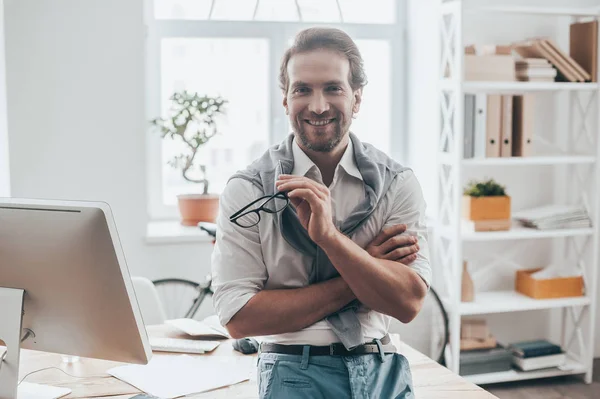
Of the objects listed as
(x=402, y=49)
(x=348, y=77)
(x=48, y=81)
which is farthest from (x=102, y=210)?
(x=402, y=49)

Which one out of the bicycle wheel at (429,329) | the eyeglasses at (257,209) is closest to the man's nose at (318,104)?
the eyeglasses at (257,209)

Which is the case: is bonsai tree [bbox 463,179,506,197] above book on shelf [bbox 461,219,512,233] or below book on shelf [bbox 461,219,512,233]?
above

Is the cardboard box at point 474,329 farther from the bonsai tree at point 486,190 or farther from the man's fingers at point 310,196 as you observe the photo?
the man's fingers at point 310,196

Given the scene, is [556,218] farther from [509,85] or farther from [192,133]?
[192,133]

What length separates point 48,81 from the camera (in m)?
3.31

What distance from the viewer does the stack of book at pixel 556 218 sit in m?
3.69

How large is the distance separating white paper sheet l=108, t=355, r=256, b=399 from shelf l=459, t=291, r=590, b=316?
186 cm

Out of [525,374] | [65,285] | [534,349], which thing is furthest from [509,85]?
[65,285]

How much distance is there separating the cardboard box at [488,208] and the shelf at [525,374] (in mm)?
801

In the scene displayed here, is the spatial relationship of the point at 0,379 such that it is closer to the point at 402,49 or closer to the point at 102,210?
the point at 102,210

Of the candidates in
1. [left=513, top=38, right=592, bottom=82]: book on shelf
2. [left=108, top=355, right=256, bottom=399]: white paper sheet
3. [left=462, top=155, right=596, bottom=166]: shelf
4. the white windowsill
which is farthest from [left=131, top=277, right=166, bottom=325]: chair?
[left=513, top=38, right=592, bottom=82]: book on shelf

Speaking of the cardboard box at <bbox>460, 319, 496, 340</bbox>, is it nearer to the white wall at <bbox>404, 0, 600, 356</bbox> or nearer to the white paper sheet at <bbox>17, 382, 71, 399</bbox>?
the white wall at <bbox>404, 0, 600, 356</bbox>

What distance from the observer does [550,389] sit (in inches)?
149

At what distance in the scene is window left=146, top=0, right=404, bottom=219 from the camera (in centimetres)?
377
